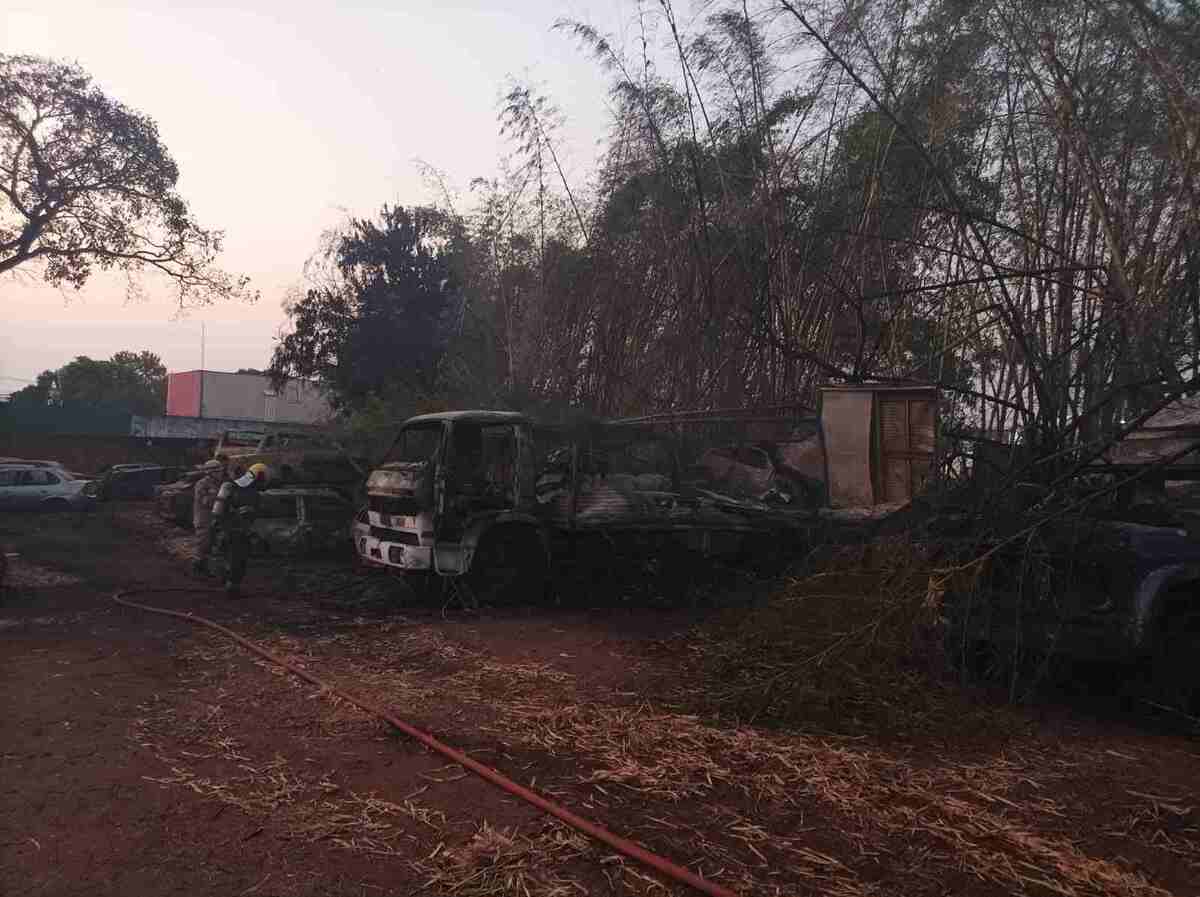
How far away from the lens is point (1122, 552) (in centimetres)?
516

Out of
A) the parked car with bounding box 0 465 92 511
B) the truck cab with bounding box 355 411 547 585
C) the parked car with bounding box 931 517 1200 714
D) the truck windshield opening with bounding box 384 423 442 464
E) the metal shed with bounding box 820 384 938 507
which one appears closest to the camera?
the parked car with bounding box 931 517 1200 714

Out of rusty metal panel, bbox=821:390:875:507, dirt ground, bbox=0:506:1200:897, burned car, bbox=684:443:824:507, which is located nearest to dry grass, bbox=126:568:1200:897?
dirt ground, bbox=0:506:1200:897

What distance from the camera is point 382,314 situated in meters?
25.0

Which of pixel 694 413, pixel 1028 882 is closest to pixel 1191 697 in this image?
pixel 1028 882

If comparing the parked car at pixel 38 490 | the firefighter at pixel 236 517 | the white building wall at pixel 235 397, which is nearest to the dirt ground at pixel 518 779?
the firefighter at pixel 236 517

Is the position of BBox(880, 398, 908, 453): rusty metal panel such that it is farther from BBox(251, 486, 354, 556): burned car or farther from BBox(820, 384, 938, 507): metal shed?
BBox(251, 486, 354, 556): burned car

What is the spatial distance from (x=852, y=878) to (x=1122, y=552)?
3.09m

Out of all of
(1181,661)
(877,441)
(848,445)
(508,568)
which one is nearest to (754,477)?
(848,445)

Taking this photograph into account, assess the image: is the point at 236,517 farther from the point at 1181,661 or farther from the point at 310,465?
the point at 1181,661

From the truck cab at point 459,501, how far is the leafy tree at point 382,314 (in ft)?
53.9

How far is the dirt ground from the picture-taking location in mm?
3221

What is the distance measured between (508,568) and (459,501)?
87cm

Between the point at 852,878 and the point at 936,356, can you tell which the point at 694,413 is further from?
the point at 852,878

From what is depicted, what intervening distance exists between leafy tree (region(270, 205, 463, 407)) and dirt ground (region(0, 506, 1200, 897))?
1879cm
